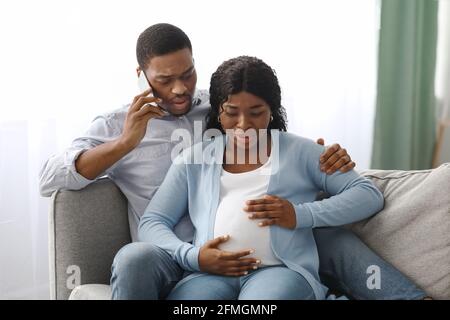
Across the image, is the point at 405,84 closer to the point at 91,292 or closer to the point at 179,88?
the point at 179,88

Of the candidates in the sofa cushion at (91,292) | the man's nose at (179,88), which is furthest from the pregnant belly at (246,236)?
the man's nose at (179,88)

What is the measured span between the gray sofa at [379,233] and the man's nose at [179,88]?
1.06ft

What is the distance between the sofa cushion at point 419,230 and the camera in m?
1.39

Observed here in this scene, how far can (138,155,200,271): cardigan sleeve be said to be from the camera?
1.44m

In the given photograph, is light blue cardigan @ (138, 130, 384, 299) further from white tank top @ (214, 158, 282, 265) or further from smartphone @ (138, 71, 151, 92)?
smartphone @ (138, 71, 151, 92)

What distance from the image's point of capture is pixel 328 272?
1.50 m

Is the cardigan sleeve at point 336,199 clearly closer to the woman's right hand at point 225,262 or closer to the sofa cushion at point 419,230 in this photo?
the sofa cushion at point 419,230

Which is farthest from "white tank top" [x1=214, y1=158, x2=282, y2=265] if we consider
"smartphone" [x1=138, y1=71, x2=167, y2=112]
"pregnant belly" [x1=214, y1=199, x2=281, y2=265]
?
"smartphone" [x1=138, y1=71, x2=167, y2=112]

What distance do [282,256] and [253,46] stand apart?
1.27 m

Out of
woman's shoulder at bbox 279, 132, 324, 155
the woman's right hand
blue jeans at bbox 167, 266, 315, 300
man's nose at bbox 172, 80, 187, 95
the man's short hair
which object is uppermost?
the man's short hair

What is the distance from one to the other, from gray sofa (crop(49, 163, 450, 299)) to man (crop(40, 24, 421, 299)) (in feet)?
0.15

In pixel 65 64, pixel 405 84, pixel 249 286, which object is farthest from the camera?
pixel 405 84

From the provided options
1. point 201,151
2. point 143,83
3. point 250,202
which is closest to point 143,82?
point 143,83

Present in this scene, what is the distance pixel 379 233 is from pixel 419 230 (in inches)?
3.8
